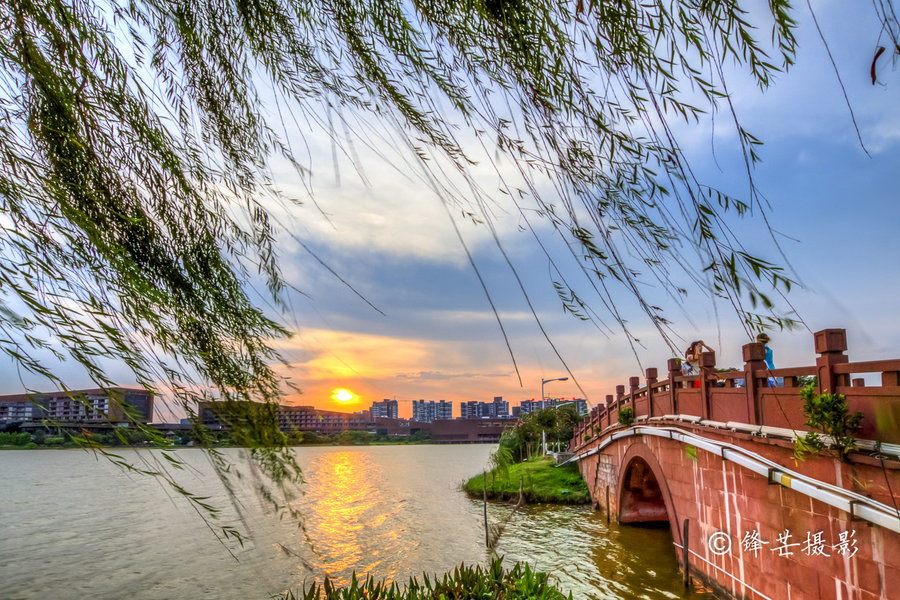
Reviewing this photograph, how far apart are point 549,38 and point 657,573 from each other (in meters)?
12.9

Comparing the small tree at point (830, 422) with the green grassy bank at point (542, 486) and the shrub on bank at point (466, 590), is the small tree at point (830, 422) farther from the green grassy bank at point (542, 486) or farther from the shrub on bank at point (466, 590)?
the green grassy bank at point (542, 486)

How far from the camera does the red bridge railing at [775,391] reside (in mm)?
5734

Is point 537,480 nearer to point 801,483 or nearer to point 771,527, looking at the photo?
point 771,527

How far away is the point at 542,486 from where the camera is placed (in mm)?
22906

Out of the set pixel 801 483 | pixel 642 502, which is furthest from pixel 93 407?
pixel 642 502

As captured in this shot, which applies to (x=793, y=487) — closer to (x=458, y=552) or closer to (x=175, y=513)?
(x=458, y=552)

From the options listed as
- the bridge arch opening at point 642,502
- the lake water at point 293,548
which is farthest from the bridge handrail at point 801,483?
the bridge arch opening at point 642,502

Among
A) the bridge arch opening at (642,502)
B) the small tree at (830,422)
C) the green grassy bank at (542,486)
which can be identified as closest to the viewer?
the small tree at (830,422)

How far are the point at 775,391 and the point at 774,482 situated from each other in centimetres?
282

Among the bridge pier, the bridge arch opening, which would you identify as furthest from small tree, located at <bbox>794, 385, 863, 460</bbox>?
the bridge arch opening

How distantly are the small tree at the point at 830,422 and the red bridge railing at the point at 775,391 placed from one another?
14cm

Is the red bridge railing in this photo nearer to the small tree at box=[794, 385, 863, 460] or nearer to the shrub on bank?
the small tree at box=[794, 385, 863, 460]

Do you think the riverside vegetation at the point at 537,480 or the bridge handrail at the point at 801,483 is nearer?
the bridge handrail at the point at 801,483

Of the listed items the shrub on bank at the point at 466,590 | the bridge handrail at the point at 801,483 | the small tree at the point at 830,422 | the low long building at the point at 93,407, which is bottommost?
the shrub on bank at the point at 466,590
